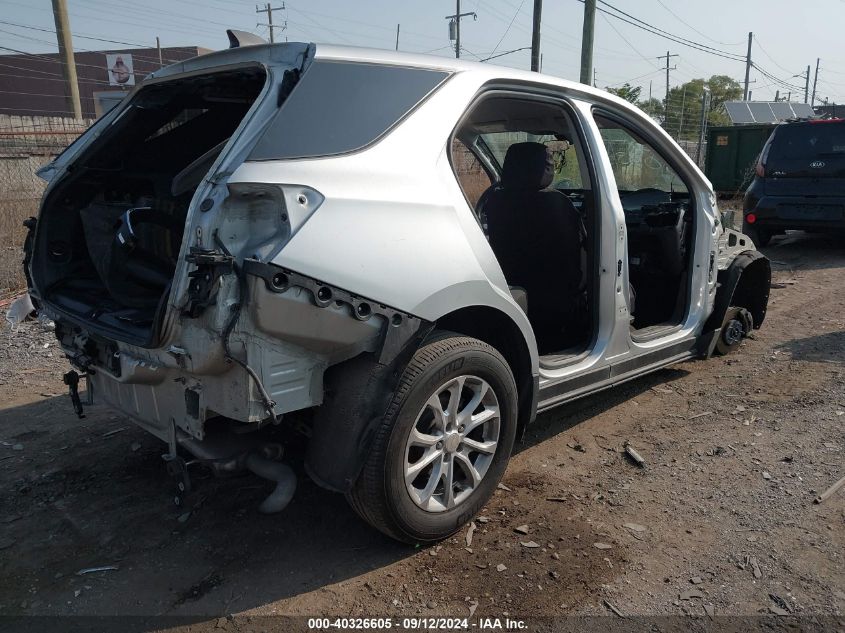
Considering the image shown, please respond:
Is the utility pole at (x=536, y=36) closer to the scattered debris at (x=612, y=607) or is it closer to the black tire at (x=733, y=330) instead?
the black tire at (x=733, y=330)

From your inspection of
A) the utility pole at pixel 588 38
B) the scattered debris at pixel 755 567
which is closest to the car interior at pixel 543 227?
the scattered debris at pixel 755 567

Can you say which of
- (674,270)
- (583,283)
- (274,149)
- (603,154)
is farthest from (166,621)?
(674,270)

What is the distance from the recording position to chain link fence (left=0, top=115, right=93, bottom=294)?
7719 mm

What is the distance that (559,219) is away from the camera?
154 inches

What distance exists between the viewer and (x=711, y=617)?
2.45 m

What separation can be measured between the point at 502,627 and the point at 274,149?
190 centimetres

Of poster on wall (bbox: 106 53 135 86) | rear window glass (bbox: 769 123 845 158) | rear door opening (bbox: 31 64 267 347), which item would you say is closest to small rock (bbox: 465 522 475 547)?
rear door opening (bbox: 31 64 267 347)

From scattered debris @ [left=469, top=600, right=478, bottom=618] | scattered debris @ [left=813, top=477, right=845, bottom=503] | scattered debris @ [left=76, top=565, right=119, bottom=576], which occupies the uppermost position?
scattered debris @ [left=813, top=477, right=845, bottom=503]

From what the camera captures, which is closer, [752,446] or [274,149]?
[274,149]

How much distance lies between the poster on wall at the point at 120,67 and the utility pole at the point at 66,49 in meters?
5.76

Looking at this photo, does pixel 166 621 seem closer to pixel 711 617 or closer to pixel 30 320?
pixel 711 617

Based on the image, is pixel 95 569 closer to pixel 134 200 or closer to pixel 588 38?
pixel 134 200

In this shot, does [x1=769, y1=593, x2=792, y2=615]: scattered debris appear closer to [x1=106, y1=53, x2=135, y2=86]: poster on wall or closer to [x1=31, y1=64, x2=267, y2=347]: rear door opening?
[x1=31, y1=64, x2=267, y2=347]: rear door opening

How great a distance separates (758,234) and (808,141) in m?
1.52
